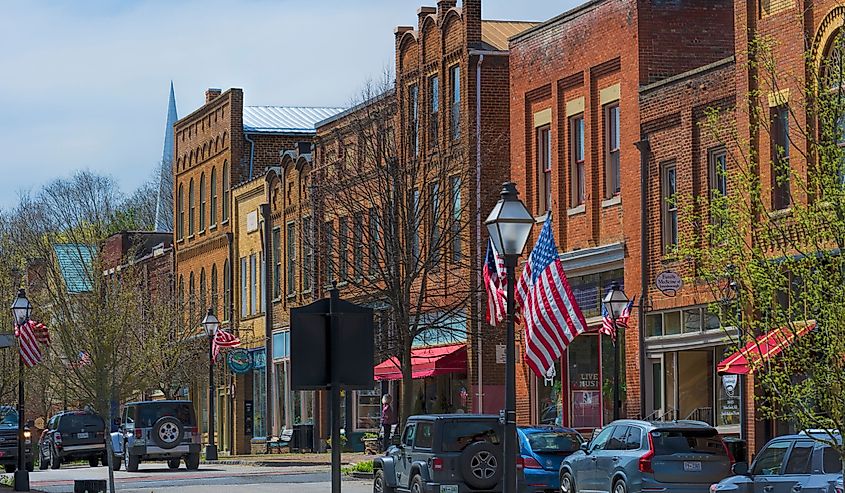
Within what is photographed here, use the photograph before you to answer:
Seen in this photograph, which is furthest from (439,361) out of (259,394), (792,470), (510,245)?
(510,245)

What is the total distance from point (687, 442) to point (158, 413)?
22.8 meters

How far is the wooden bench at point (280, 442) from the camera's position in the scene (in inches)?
2208

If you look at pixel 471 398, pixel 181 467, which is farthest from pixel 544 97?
pixel 181 467

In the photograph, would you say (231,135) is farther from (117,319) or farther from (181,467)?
(117,319)

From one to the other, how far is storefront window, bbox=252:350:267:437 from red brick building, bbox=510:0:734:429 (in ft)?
65.1

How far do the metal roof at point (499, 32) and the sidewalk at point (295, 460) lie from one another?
11764 mm

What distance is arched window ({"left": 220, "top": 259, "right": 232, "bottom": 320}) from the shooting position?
6400 centimetres

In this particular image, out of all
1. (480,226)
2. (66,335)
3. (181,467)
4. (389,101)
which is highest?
(389,101)

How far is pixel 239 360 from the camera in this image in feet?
198

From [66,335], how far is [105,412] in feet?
13.7

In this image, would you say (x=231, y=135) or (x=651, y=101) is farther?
(x=231, y=135)

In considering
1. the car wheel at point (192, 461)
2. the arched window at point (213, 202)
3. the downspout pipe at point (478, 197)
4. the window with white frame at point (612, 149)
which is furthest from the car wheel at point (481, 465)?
the arched window at point (213, 202)

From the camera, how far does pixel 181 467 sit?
49.0 m

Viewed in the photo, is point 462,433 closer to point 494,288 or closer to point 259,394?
point 494,288
